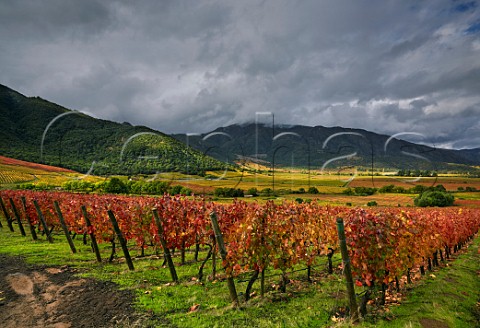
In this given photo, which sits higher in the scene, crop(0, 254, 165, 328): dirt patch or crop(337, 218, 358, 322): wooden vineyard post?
crop(337, 218, 358, 322): wooden vineyard post

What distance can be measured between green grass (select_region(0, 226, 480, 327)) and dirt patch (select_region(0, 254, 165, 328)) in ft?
Result: 1.75

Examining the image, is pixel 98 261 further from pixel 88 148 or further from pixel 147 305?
pixel 88 148

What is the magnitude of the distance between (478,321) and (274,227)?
23.0 feet

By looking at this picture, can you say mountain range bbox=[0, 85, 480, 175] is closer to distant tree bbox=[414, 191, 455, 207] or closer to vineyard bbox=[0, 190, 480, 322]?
distant tree bbox=[414, 191, 455, 207]

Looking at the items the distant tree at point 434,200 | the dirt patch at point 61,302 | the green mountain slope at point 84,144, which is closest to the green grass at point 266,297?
the dirt patch at point 61,302

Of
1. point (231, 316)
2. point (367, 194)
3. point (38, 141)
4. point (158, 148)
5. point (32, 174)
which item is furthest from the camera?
point (38, 141)

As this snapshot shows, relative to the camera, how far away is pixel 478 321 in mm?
8516

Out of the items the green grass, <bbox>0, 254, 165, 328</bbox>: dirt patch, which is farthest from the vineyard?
<bbox>0, 254, 165, 328</bbox>: dirt patch

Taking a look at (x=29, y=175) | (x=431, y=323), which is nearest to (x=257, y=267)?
(x=431, y=323)

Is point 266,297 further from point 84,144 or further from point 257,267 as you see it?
point 84,144

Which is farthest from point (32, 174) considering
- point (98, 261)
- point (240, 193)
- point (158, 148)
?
point (98, 261)

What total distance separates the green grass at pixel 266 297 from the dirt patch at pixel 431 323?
12 cm

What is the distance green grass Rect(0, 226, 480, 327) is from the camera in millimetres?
7078

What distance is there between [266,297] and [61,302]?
6.18m
